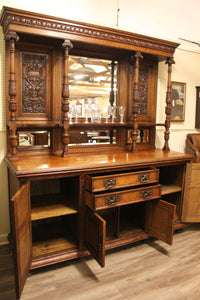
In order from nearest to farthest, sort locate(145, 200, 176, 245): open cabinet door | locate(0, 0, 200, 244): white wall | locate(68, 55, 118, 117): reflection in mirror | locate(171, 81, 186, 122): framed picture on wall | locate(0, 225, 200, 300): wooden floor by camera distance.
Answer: locate(0, 225, 200, 300): wooden floor → locate(145, 200, 176, 245): open cabinet door → locate(0, 0, 200, 244): white wall → locate(68, 55, 118, 117): reflection in mirror → locate(171, 81, 186, 122): framed picture on wall

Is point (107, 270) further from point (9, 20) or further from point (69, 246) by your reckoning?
point (9, 20)

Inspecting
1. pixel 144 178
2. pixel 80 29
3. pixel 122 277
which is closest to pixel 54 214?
pixel 122 277

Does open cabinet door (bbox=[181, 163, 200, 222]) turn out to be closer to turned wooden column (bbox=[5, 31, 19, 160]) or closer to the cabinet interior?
the cabinet interior

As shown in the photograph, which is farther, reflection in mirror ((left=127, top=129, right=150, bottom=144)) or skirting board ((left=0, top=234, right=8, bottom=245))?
reflection in mirror ((left=127, top=129, right=150, bottom=144))

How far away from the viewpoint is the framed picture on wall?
130 inches

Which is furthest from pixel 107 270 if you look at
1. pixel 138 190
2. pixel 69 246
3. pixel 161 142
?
pixel 161 142

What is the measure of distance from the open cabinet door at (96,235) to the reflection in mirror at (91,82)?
1109mm

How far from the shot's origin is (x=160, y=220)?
7.53 feet

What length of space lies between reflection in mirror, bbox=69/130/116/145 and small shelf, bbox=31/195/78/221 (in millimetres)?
658

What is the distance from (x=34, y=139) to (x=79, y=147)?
0.48 m

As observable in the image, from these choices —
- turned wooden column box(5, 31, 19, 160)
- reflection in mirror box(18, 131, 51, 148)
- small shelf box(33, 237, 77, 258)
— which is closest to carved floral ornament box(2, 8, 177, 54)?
turned wooden column box(5, 31, 19, 160)

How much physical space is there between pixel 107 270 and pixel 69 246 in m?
0.39

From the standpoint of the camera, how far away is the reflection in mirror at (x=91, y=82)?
250cm

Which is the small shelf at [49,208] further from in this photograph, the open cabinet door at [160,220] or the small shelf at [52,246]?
the open cabinet door at [160,220]
